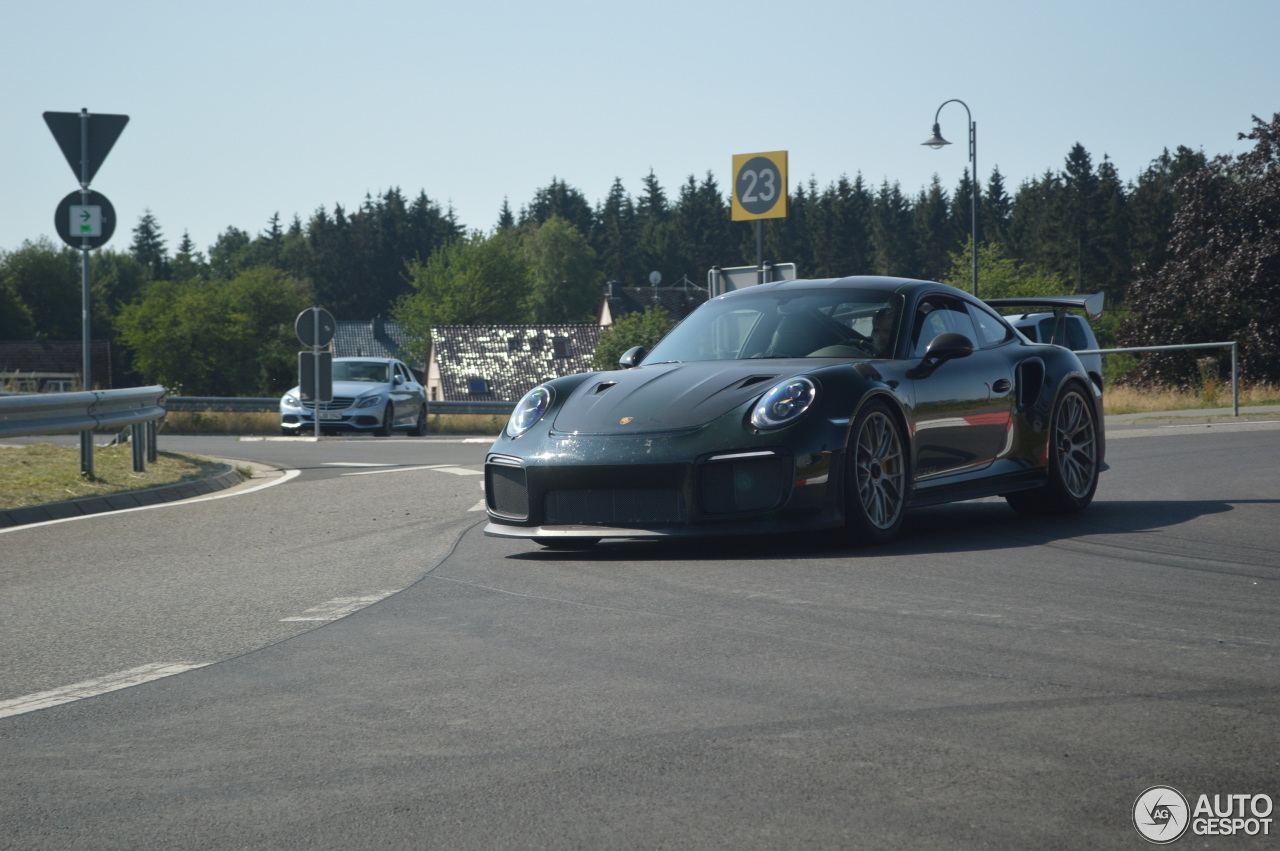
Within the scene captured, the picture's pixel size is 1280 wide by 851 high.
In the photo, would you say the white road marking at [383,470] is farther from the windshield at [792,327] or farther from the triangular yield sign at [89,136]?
the windshield at [792,327]

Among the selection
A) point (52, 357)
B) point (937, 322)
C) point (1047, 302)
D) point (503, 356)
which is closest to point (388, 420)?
point (1047, 302)

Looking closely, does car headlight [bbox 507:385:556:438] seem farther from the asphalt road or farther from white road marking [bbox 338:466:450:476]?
white road marking [bbox 338:466:450:476]

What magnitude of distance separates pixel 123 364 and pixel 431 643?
126528 mm

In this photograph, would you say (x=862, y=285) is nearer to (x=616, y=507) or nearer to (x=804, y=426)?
(x=804, y=426)

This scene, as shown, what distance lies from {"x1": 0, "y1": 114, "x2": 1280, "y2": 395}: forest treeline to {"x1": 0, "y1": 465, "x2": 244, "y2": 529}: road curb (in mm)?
31434

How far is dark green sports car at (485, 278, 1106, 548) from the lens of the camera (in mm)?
6922

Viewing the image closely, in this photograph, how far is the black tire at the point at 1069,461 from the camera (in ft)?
28.8

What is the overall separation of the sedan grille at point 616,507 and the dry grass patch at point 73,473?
488 centimetres

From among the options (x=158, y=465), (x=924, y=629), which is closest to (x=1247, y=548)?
(x=924, y=629)

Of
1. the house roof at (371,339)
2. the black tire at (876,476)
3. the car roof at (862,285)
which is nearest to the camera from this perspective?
the black tire at (876,476)

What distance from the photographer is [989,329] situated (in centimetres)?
883

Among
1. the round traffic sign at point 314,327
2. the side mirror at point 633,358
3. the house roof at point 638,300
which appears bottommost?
the side mirror at point 633,358

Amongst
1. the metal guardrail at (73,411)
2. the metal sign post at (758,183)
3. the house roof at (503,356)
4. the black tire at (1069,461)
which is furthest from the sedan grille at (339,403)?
the house roof at (503,356)

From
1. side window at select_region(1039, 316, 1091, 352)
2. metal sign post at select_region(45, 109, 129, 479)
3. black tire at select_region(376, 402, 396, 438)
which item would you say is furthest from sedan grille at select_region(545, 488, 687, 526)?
black tire at select_region(376, 402, 396, 438)
